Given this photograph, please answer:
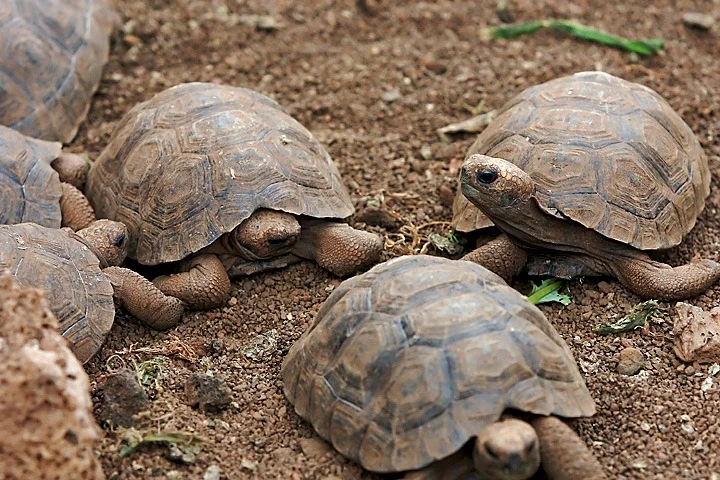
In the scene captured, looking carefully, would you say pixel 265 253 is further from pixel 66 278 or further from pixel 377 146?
pixel 377 146

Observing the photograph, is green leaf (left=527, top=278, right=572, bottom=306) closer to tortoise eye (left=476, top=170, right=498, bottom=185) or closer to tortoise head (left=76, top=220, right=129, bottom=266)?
tortoise eye (left=476, top=170, right=498, bottom=185)

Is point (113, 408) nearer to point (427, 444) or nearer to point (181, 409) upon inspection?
point (181, 409)

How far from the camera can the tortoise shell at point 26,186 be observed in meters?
4.95

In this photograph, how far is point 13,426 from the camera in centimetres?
318

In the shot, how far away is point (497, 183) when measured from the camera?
4.56 m

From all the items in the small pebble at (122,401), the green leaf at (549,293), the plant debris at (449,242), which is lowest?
the plant debris at (449,242)

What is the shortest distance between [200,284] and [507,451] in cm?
206

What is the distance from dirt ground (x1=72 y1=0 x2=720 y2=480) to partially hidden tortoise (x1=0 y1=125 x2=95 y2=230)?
0.78 meters

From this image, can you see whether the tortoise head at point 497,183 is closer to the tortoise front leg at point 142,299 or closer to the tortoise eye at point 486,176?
the tortoise eye at point 486,176

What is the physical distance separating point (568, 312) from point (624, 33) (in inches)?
127

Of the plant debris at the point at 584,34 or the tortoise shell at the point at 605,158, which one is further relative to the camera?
the plant debris at the point at 584,34

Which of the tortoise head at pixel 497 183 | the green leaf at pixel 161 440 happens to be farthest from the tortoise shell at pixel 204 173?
the green leaf at pixel 161 440

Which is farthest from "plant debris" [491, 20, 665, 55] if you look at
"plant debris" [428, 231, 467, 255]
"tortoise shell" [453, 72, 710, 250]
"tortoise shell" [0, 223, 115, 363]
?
"tortoise shell" [0, 223, 115, 363]

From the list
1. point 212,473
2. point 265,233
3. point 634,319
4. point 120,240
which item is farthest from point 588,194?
point 120,240
